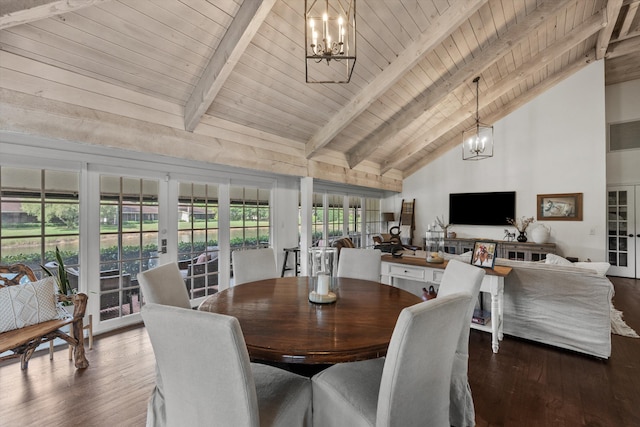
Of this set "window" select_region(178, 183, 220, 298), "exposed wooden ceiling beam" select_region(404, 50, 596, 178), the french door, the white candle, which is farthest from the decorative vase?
"window" select_region(178, 183, 220, 298)

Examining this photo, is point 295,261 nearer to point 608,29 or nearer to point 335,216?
point 335,216

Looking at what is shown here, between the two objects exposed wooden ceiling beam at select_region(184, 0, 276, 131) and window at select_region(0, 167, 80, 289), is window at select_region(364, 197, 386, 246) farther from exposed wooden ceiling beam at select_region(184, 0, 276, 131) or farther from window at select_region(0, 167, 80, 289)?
window at select_region(0, 167, 80, 289)

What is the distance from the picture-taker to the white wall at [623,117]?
563 centimetres

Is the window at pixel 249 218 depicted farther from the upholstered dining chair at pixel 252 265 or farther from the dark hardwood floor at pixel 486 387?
the dark hardwood floor at pixel 486 387

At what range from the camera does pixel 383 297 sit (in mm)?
1960

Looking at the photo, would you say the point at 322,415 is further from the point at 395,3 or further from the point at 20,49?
the point at 395,3

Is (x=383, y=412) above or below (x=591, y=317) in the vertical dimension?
above

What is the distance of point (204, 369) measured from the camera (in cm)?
104

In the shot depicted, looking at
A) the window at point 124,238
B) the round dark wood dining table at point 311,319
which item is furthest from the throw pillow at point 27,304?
the round dark wood dining table at point 311,319

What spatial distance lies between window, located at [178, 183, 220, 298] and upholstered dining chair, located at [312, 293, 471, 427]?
10.00ft

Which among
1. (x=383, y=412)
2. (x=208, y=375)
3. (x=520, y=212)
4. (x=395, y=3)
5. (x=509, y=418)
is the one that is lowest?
(x=509, y=418)

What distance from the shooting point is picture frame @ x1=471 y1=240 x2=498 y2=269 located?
9.22 feet

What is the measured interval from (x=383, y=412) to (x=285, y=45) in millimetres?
2920

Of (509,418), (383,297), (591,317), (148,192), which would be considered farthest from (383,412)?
(148,192)
